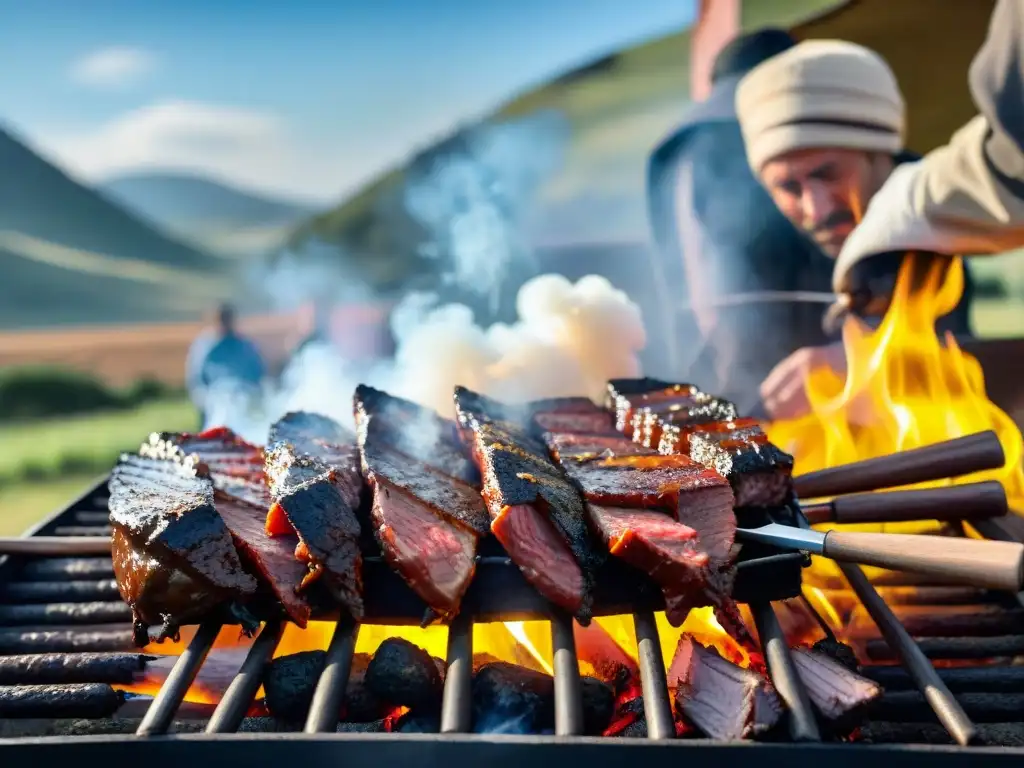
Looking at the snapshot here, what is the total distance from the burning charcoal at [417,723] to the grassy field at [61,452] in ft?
18.8

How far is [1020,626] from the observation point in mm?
2744

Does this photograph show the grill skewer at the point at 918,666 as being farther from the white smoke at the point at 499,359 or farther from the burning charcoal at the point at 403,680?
the white smoke at the point at 499,359

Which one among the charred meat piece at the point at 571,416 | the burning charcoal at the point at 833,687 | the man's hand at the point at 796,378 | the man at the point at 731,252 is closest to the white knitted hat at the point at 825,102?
the man at the point at 731,252

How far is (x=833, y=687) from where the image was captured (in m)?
2.06

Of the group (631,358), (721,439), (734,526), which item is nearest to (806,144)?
(631,358)

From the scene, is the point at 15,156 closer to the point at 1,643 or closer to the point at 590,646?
the point at 1,643

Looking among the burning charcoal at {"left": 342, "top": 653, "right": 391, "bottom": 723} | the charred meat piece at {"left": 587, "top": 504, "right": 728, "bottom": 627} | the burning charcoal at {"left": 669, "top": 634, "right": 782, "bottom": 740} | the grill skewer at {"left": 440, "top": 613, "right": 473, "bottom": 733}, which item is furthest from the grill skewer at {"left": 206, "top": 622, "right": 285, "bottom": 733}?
the burning charcoal at {"left": 669, "top": 634, "right": 782, "bottom": 740}

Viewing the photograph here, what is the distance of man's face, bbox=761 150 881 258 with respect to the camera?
5.55m

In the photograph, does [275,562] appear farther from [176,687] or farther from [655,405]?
[655,405]

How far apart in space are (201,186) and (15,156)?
110 inches

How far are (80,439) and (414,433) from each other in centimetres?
913

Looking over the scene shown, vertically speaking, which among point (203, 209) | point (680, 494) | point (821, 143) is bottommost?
point (680, 494)

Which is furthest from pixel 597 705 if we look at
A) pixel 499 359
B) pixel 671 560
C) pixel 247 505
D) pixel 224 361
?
pixel 224 361

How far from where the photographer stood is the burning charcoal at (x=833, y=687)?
1988 mm
